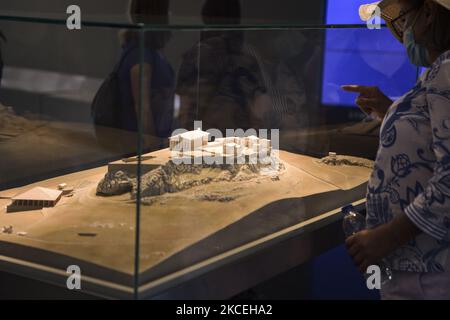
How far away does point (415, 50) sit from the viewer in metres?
1.69

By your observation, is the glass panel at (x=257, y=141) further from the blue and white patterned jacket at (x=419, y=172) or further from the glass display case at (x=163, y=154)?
→ the blue and white patterned jacket at (x=419, y=172)

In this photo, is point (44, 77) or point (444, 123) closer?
point (444, 123)

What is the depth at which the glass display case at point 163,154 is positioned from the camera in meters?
1.62

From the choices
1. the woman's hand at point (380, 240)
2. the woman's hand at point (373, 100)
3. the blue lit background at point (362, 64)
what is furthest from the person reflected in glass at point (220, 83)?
the woman's hand at point (380, 240)

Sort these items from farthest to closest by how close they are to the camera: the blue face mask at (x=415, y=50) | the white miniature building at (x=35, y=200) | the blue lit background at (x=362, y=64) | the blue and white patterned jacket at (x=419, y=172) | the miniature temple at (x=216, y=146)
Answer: the blue lit background at (x=362, y=64) → the white miniature building at (x=35, y=200) → the miniature temple at (x=216, y=146) → the blue face mask at (x=415, y=50) → the blue and white patterned jacket at (x=419, y=172)

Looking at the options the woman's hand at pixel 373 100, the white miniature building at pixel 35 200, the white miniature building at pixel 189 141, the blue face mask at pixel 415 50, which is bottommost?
the white miniature building at pixel 35 200

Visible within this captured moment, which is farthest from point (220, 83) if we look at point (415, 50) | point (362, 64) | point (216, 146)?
point (362, 64)

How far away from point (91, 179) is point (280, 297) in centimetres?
61

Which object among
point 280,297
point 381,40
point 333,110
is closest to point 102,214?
point 280,297

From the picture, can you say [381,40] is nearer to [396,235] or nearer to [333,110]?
[333,110]

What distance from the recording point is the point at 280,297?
2104 mm

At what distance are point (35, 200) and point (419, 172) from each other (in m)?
0.99

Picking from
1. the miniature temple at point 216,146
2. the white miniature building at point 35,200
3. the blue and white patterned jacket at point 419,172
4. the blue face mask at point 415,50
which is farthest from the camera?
the white miniature building at point 35,200

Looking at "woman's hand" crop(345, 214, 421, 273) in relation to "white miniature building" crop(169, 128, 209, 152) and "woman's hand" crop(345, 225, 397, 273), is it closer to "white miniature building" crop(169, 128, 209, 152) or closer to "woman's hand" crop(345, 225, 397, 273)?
"woman's hand" crop(345, 225, 397, 273)
